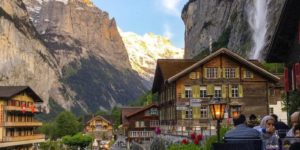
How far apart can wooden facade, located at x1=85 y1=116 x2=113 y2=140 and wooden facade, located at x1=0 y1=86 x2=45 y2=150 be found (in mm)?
71700

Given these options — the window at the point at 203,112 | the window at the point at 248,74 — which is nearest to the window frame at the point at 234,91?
the window at the point at 248,74

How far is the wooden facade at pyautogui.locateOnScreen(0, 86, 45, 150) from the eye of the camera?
70.4 metres

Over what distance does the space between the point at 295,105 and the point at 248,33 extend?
3504 inches

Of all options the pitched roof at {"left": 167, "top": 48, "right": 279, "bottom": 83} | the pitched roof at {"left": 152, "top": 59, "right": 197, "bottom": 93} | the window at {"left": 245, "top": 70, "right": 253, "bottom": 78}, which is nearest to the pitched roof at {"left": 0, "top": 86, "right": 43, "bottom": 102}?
the pitched roof at {"left": 152, "top": 59, "right": 197, "bottom": 93}

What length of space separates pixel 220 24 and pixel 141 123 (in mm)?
63367

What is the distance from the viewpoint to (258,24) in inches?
4370

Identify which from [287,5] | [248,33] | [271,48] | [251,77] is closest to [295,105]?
[271,48]

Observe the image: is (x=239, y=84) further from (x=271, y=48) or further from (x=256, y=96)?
(x=271, y=48)

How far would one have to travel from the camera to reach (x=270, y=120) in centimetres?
1202

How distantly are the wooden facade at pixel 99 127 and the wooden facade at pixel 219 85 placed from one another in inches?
4302

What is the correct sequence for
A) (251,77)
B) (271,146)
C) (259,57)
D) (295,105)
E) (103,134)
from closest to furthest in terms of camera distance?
(271,146) → (295,105) → (251,77) → (259,57) → (103,134)

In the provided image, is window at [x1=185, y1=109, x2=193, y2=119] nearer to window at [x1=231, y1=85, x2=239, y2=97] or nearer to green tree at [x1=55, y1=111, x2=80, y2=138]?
window at [x1=231, y1=85, x2=239, y2=97]

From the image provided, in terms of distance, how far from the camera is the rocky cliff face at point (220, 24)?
107750 mm

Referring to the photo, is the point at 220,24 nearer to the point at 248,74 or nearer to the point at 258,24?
the point at 258,24
